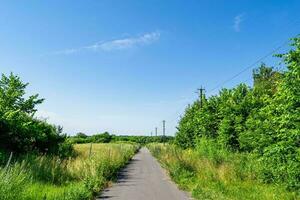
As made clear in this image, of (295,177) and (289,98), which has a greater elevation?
(289,98)

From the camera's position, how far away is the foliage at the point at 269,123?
13.4 m

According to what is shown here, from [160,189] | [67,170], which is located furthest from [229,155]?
[67,170]

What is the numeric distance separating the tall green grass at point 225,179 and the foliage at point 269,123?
0.67 meters

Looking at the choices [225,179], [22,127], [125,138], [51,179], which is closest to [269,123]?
[225,179]

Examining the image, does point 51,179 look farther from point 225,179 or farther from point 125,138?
point 125,138

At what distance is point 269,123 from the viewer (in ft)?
59.6

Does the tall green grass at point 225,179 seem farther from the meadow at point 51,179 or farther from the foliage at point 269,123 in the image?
the meadow at point 51,179

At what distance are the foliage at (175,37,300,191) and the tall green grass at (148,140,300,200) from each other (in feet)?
2.19

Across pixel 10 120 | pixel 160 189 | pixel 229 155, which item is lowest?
pixel 160 189

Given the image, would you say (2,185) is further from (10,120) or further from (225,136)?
(225,136)

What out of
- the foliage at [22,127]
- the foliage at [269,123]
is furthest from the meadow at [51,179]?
the foliage at [269,123]

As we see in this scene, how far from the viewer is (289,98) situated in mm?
13305

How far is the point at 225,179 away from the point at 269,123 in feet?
11.3

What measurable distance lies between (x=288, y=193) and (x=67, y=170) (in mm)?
10290
